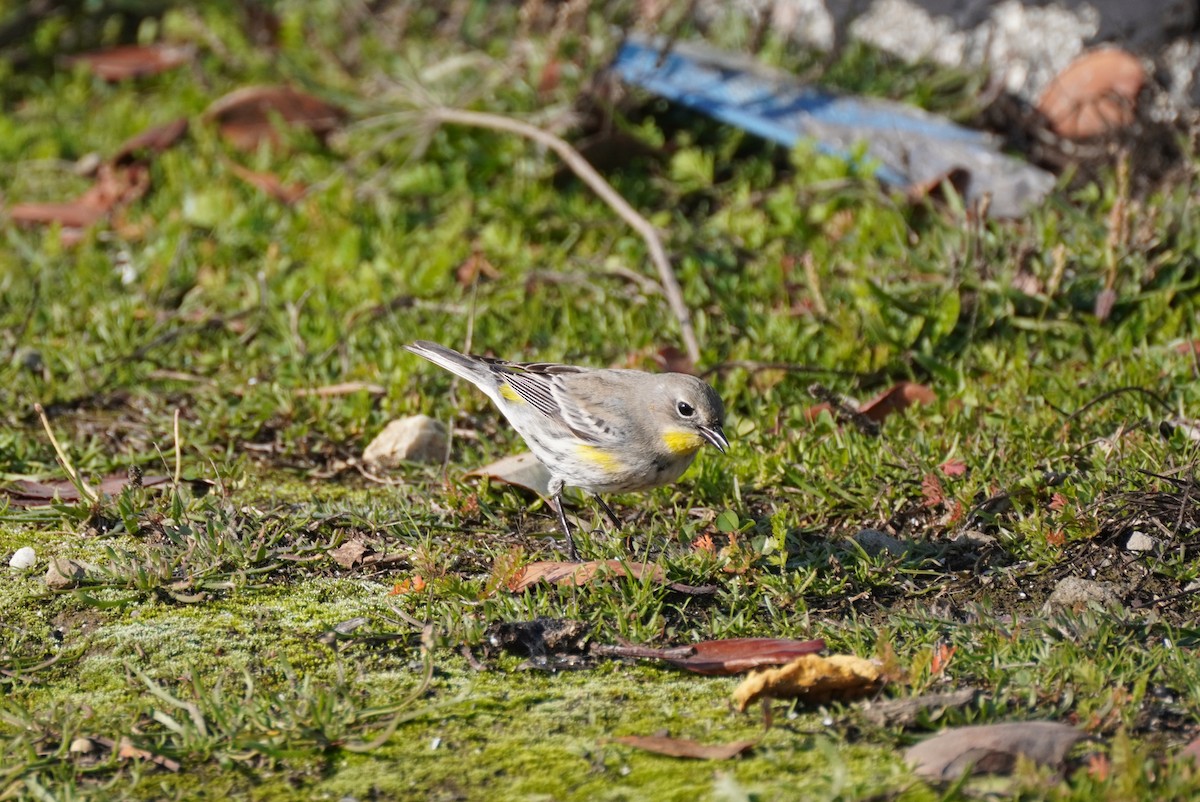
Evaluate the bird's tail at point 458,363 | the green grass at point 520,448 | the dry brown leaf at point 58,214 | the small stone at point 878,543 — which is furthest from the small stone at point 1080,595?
the dry brown leaf at point 58,214

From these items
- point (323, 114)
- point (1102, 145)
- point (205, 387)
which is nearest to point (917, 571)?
point (205, 387)

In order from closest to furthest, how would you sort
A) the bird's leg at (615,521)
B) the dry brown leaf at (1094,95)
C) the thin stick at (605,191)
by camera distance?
the bird's leg at (615,521)
the thin stick at (605,191)
the dry brown leaf at (1094,95)

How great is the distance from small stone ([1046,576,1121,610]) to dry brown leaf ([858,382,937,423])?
150 cm

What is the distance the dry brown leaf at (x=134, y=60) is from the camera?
30.7 ft

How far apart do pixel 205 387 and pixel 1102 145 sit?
4.96 m

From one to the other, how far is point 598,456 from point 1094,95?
4.33 metres

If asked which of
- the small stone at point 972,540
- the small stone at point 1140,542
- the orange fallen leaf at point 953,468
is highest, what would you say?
the small stone at point 1140,542

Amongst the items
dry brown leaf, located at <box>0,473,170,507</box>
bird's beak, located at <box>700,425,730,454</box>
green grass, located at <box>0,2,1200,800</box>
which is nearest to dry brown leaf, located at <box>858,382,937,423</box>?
green grass, located at <box>0,2,1200,800</box>

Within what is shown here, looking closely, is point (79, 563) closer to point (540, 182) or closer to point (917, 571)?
point (917, 571)

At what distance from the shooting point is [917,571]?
14.4ft

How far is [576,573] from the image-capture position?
4.34 meters

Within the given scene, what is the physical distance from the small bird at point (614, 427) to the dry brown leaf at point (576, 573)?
0.71 feet

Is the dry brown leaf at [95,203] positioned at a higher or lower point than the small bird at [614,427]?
lower

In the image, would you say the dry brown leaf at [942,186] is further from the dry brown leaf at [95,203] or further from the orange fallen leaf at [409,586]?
the dry brown leaf at [95,203]
